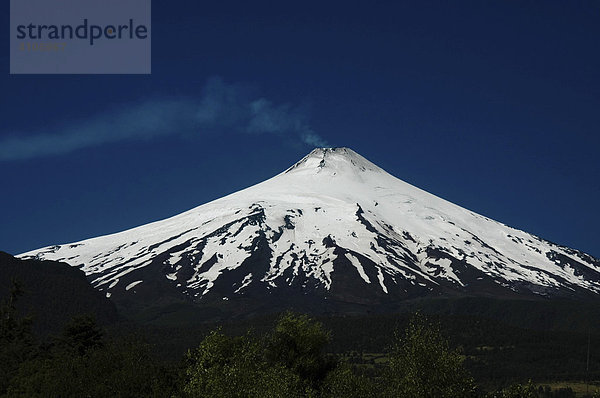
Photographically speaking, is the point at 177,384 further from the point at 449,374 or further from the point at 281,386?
the point at 449,374

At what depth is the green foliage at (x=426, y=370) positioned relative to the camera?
5969 centimetres

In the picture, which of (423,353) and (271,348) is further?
(271,348)

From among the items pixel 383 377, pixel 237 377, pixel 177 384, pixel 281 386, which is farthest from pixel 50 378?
pixel 383 377

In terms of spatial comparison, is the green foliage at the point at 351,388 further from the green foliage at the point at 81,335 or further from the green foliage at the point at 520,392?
the green foliage at the point at 81,335

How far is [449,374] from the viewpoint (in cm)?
6253

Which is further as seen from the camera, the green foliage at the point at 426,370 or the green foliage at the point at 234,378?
the green foliage at the point at 234,378

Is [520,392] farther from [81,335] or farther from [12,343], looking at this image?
[12,343]

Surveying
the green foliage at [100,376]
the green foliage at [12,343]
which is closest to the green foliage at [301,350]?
the green foliage at [100,376]

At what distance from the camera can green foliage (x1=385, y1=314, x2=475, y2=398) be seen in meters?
59.7

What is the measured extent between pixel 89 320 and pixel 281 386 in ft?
175

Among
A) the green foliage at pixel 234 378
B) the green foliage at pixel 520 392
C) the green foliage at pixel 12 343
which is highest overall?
the green foliage at pixel 12 343

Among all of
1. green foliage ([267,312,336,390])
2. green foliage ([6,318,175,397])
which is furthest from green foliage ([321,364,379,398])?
green foliage ([6,318,175,397])

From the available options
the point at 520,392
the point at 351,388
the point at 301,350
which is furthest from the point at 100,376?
the point at 520,392

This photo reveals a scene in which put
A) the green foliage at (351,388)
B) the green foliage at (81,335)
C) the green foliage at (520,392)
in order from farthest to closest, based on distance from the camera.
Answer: the green foliage at (81,335) < the green foliage at (351,388) < the green foliage at (520,392)
